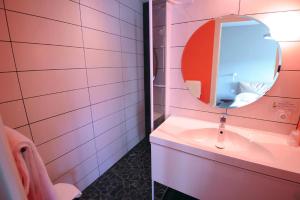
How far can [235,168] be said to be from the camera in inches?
33.6

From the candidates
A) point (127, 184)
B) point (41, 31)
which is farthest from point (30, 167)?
point (127, 184)

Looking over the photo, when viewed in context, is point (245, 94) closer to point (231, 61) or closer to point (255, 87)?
point (255, 87)

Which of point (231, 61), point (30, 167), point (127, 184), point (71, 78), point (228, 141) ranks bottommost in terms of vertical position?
point (127, 184)

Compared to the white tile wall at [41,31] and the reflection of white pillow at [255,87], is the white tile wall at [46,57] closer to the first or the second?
the white tile wall at [41,31]

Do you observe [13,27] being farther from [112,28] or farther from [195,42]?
[195,42]

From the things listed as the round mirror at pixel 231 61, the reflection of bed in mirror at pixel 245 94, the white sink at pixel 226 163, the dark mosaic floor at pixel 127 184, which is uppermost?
the round mirror at pixel 231 61

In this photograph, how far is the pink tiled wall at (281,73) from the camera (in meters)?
0.92

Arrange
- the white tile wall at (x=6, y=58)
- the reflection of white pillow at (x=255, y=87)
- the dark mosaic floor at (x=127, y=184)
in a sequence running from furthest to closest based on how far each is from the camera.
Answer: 1. the dark mosaic floor at (x=127, y=184)
2. the reflection of white pillow at (x=255, y=87)
3. the white tile wall at (x=6, y=58)

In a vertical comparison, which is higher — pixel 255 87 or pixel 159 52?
pixel 159 52

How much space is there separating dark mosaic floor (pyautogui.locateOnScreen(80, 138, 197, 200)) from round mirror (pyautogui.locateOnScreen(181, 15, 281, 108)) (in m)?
1.07

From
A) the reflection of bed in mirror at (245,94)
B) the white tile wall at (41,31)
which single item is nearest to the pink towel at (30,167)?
the white tile wall at (41,31)

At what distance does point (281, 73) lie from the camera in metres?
0.97

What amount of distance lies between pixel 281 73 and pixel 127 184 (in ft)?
5.52

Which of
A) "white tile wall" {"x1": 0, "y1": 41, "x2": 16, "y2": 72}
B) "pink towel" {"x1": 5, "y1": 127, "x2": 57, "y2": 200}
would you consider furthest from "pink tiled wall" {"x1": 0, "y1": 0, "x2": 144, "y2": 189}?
"pink towel" {"x1": 5, "y1": 127, "x2": 57, "y2": 200}
